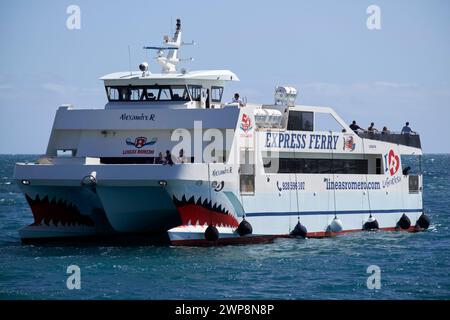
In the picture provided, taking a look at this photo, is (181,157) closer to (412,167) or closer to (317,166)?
(317,166)

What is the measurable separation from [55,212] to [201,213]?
4208 mm

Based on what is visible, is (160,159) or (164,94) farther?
(164,94)

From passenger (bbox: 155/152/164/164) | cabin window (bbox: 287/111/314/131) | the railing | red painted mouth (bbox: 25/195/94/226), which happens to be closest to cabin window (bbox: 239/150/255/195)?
passenger (bbox: 155/152/164/164)

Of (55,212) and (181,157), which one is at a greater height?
(181,157)

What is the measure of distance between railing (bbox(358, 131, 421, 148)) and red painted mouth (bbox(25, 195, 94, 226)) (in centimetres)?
930

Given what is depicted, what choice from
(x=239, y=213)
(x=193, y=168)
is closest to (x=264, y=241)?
(x=239, y=213)

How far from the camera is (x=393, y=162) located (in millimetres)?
36781

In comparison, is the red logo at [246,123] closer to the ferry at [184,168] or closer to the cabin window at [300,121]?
the ferry at [184,168]

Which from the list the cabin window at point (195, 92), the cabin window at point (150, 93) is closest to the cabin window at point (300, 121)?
the cabin window at point (195, 92)

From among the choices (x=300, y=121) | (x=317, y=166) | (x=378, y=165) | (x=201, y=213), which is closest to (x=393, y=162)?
(x=378, y=165)

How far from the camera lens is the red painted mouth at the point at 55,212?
3098 centimetres

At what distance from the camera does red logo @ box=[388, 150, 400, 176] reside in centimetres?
3659

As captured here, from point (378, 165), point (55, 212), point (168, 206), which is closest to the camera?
point (168, 206)
